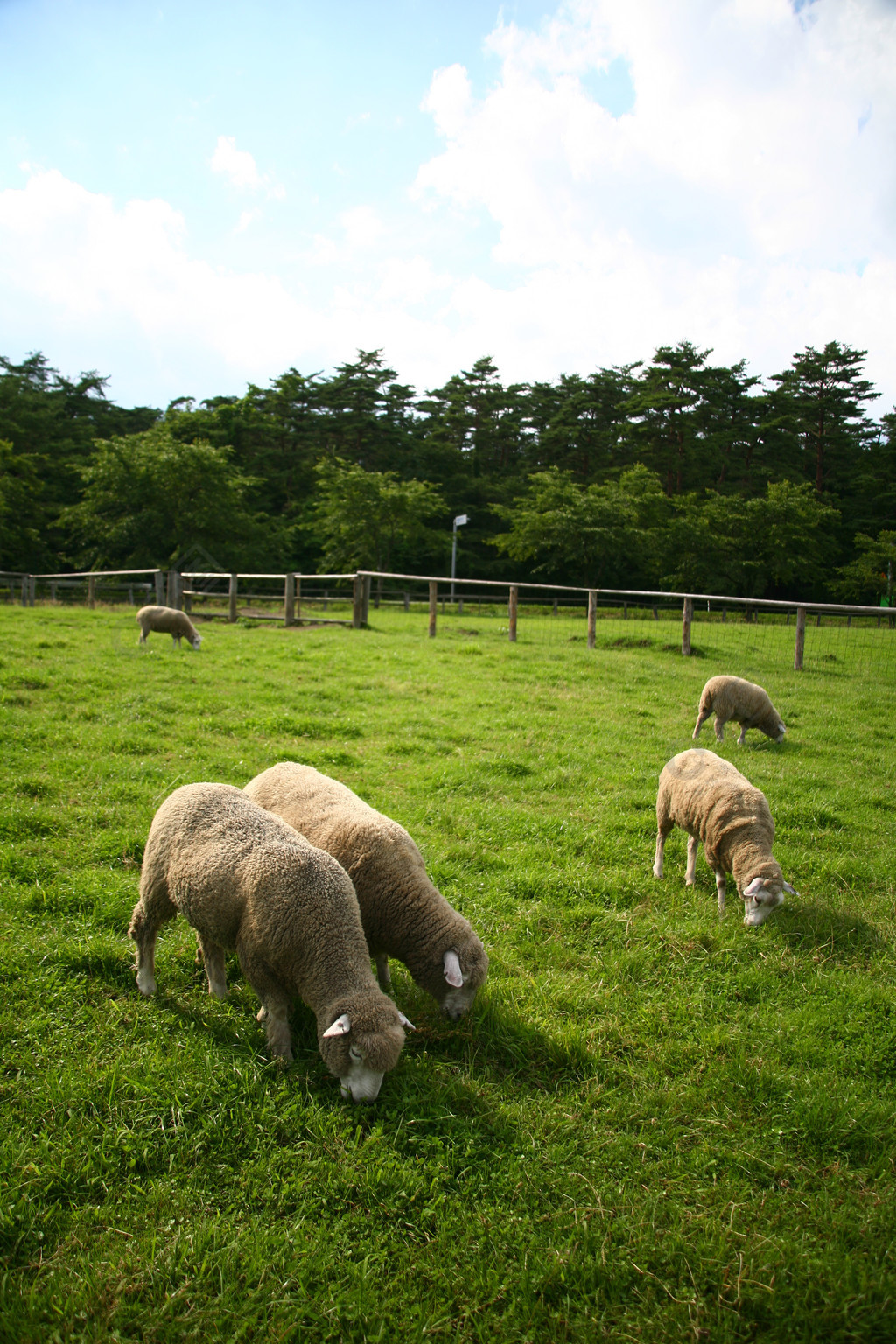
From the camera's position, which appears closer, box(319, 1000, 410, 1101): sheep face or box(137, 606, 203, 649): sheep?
box(319, 1000, 410, 1101): sheep face

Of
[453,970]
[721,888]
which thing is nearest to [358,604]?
[721,888]

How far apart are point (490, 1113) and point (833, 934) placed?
2.46 m

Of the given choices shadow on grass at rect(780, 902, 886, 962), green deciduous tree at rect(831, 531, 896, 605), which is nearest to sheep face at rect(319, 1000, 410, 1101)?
shadow on grass at rect(780, 902, 886, 962)

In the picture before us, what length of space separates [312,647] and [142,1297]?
11535 mm

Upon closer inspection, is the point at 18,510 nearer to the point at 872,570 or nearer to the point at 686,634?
the point at 686,634

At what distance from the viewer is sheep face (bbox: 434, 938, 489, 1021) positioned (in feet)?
10.4

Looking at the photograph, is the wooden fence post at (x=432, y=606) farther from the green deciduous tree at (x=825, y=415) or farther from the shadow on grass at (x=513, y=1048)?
the green deciduous tree at (x=825, y=415)

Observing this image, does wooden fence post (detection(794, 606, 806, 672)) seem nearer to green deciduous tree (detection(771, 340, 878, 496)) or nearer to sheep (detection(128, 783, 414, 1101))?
sheep (detection(128, 783, 414, 1101))

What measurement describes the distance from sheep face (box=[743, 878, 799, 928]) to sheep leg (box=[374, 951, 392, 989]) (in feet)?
6.94

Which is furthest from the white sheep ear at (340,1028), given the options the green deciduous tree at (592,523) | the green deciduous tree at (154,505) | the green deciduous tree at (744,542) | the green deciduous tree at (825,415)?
the green deciduous tree at (825,415)

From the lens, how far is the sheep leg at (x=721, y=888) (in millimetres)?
4289

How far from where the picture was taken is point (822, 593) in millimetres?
39844

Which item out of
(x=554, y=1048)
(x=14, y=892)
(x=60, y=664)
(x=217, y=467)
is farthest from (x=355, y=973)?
(x=217, y=467)

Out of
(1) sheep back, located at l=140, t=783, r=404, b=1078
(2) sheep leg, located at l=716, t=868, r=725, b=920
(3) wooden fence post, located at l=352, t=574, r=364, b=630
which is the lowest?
(2) sheep leg, located at l=716, t=868, r=725, b=920
